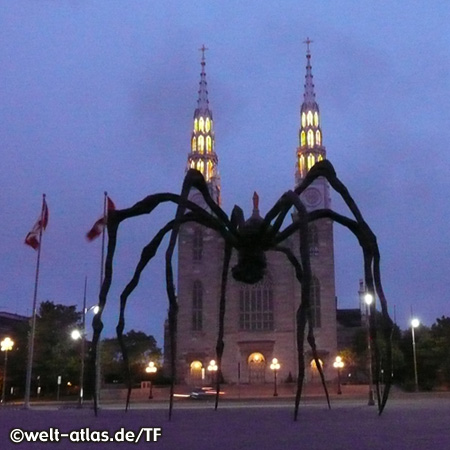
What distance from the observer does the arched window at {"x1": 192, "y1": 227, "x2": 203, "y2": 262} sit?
216ft

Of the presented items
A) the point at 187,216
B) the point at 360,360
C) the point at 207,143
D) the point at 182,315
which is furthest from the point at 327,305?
the point at 187,216

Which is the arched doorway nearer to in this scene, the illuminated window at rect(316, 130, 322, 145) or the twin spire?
the twin spire

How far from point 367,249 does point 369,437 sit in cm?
334

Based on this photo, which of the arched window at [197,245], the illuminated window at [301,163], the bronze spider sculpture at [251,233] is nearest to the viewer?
the bronze spider sculpture at [251,233]

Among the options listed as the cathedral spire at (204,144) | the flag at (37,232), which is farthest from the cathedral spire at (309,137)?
the flag at (37,232)

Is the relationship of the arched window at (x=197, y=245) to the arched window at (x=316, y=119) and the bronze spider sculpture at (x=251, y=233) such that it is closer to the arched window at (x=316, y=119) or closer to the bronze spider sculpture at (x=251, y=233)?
the arched window at (x=316, y=119)

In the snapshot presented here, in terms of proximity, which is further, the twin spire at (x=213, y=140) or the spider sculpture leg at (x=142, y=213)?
the twin spire at (x=213, y=140)

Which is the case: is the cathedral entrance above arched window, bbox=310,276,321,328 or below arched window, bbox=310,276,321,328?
below

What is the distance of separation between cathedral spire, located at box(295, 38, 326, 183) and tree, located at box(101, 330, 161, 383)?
27.6m

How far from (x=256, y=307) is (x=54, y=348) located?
22854 mm

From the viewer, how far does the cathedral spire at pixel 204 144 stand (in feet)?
230

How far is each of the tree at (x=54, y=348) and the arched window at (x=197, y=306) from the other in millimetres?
13732

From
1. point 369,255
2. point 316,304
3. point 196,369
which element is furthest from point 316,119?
point 369,255

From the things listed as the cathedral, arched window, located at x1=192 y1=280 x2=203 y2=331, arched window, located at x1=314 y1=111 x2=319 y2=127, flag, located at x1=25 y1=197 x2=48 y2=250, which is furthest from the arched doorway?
flag, located at x1=25 y1=197 x2=48 y2=250
